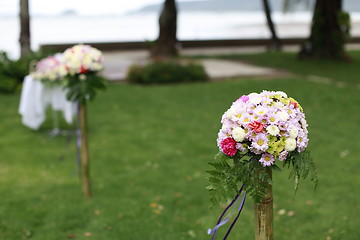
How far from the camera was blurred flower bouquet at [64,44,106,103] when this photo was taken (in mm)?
6316

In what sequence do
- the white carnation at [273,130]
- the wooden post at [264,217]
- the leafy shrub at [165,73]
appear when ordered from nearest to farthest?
1. the white carnation at [273,130]
2. the wooden post at [264,217]
3. the leafy shrub at [165,73]

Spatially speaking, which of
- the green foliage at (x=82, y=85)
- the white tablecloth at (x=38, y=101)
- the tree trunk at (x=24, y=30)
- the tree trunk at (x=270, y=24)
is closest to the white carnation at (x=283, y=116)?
the green foliage at (x=82, y=85)

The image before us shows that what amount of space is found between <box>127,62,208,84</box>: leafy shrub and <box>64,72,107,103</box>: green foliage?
32.2 feet

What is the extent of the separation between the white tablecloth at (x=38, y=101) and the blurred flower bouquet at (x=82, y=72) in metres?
3.11

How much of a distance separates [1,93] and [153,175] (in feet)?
28.3

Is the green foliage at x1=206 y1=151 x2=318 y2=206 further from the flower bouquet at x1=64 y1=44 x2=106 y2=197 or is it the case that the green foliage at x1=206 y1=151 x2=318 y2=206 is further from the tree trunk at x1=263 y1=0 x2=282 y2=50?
the tree trunk at x1=263 y1=0 x2=282 y2=50

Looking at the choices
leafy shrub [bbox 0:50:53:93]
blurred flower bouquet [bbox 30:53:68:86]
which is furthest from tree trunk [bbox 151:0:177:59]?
blurred flower bouquet [bbox 30:53:68:86]

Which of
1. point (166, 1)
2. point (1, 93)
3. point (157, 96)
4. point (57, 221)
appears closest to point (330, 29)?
point (166, 1)

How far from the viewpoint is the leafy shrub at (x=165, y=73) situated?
16375 millimetres

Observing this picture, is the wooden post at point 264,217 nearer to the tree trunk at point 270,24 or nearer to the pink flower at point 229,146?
the pink flower at point 229,146

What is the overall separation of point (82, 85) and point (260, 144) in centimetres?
386

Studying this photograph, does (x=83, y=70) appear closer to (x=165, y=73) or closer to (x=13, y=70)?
(x=13, y=70)

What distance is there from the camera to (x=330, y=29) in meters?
20.5

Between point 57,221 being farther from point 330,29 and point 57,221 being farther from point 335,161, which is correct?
point 330,29
